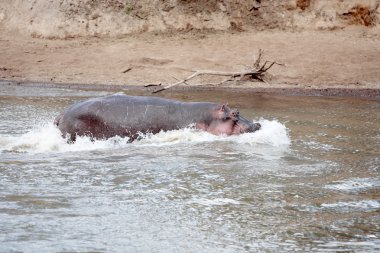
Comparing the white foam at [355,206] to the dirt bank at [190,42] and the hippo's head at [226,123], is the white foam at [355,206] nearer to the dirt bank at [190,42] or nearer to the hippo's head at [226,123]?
the hippo's head at [226,123]

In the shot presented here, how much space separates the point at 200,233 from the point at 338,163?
2.81 meters

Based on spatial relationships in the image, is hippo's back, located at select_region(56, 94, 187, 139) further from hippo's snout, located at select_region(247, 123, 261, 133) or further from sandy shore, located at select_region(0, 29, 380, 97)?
sandy shore, located at select_region(0, 29, 380, 97)

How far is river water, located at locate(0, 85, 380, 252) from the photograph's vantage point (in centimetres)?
458

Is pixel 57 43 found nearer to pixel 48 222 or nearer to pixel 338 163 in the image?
pixel 338 163

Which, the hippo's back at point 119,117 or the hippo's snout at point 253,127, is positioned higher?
A: the hippo's back at point 119,117

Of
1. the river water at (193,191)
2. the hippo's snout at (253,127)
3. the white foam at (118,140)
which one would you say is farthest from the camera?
the hippo's snout at (253,127)

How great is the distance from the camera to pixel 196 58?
16031 mm

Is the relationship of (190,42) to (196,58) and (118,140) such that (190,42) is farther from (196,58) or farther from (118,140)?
(118,140)

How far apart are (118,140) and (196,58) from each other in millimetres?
8294

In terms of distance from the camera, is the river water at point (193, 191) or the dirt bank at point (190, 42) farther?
the dirt bank at point (190, 42)

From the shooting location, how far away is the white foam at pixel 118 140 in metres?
7.62

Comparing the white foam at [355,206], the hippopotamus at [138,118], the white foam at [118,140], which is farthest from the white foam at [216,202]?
the hippopotamus at [138,118]

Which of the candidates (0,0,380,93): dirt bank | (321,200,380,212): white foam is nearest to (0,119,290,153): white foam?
(321,200,380,212): white foam

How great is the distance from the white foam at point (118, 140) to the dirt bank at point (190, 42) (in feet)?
20.6
